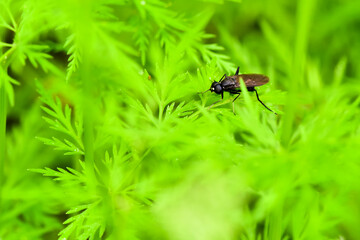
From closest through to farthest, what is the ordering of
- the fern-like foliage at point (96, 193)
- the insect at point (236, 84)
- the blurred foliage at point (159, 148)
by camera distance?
1. the blurred foliage at point (159, 148)
2. the fern-like foliage at point (96, 193)
3. the insect at point (236, 84)

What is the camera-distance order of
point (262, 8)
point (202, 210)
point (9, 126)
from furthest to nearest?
point (262, 8) → point (9, 126) → point (202, 210)

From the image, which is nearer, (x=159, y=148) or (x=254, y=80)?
(x=159, y=148)

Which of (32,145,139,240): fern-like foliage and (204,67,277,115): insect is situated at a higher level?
(204,67,277,115): insect

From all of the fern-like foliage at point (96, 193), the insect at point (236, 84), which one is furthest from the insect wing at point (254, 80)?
the fern-like foliage at point (96, 193)

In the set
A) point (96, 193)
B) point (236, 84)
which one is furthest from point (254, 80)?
point (96, 193)

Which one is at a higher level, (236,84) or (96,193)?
(236,84)

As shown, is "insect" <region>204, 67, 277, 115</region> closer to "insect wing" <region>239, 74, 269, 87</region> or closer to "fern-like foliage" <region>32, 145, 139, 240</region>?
"insect wing" <region>239, 74, 269, 87</region>

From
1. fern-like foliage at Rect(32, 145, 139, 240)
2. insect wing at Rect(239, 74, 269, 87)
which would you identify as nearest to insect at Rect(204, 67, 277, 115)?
insect wing at Rect(239, 74, 269, 87)

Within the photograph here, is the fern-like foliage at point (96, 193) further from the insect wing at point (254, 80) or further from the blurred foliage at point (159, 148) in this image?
the insect wing at point (254, 80)

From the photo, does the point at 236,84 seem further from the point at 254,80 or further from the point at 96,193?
the point at 96,193

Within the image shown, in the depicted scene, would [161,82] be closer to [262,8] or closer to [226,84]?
[226,84]

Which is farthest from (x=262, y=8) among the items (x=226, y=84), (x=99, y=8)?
(x=99, y=8)
